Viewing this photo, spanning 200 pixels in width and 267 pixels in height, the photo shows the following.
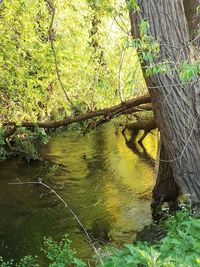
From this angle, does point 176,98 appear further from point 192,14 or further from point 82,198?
point 82,198

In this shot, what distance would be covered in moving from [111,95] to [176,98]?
567 centimetres

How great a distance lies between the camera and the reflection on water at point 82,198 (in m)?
8.55

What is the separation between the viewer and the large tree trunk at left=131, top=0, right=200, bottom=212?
5516 mm

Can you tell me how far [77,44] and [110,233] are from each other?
6262 mm

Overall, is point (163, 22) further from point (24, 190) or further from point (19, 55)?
point (24, 190)

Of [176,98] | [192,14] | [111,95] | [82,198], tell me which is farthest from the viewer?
[111,95]

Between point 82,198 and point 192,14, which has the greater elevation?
point 192,14

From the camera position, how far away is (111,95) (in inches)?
450

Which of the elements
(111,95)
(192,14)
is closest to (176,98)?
(192,14)

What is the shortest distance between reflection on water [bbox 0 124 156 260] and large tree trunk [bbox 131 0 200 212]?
251cm

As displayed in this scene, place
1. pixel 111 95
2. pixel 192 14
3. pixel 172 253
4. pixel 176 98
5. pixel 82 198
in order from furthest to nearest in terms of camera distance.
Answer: pixel 111 95 → pixel 82 198 → pixel 192 14 → pixel 176 98 → pixel 172 253

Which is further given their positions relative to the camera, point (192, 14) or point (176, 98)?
point (192, 14)

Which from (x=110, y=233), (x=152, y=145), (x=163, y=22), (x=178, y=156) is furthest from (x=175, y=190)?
(x=152, y=145)

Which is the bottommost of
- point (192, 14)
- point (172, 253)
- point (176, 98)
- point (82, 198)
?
point (82, 198)
